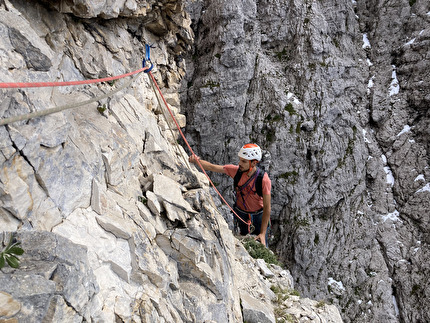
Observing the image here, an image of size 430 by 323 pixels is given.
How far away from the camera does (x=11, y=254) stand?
97.1 inches

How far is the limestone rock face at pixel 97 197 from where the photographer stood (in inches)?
107

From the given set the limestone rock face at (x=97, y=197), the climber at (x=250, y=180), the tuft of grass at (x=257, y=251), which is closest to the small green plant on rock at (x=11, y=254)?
the limestone rock face at (x=97, y=197)

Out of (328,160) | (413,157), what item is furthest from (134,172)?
(413,157)

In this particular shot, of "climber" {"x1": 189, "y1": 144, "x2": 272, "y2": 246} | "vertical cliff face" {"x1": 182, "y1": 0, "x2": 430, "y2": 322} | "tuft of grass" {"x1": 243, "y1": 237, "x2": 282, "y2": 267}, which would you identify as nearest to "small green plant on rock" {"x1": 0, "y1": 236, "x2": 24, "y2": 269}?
"climber" {"x1": 189, "y1": 144, "x2": 272, "y2": 246}

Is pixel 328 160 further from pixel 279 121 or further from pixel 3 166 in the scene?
pixel 3 166

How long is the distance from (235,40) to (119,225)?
28990mm

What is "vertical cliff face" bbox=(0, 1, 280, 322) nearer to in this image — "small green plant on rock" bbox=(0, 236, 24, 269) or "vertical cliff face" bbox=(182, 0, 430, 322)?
"small green plant on rock" bbox=(0, 236, 24, 269)

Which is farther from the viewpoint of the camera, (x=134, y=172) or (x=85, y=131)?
(x=134, y=172)

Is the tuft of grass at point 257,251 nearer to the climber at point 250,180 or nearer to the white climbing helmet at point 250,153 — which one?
the climber at point 250,180

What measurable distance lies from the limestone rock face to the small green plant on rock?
5 centimetres

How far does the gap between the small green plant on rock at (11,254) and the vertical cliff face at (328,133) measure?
25.9 meters

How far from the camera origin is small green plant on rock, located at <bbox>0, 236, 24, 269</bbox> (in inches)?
94.4

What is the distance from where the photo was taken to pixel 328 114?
98.2 feet

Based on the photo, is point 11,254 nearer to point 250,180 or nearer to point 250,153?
point 250,153
